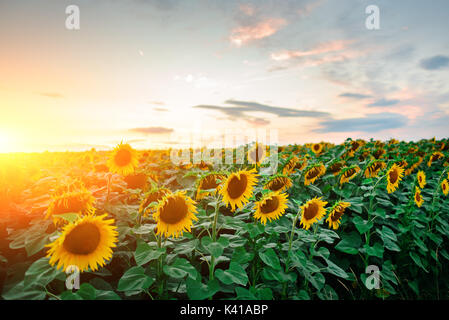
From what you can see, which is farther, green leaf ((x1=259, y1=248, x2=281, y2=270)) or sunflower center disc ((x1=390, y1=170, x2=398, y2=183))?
sunflower center disc ((x1=390, y1=170, x2=398, y2=183))

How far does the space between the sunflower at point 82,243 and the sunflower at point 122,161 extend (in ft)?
4.41

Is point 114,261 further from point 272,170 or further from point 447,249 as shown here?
point 447,249

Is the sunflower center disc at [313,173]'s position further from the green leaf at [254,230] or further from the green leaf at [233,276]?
the green leaf at [233,276]

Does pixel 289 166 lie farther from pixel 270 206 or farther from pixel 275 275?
pixel 275 275

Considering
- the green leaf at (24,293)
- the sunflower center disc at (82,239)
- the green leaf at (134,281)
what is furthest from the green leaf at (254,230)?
the green leaf at (24,293)

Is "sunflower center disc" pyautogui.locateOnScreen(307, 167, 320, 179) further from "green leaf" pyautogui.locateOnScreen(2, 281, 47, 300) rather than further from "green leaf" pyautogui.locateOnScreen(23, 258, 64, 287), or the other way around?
"green leaf" pyautogui.locateOnScreen(2, 281, 47, 300)

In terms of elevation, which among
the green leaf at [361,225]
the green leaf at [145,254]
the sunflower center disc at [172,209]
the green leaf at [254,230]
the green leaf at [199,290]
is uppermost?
the sunflower center disc at [172,209]

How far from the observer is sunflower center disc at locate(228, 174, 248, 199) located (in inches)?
107

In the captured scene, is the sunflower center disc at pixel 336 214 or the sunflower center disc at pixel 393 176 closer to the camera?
the sunflower center disc at pixel 336 214

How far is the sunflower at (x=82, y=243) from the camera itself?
1949 millimetres

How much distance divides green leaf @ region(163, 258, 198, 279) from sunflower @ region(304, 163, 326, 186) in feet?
7.95

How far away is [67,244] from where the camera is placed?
1.96m

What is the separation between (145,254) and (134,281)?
9.0 inches

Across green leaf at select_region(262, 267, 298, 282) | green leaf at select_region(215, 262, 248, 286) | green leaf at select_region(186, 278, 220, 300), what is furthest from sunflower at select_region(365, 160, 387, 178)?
green leaf at select_region(186, 278, 220, 300)
